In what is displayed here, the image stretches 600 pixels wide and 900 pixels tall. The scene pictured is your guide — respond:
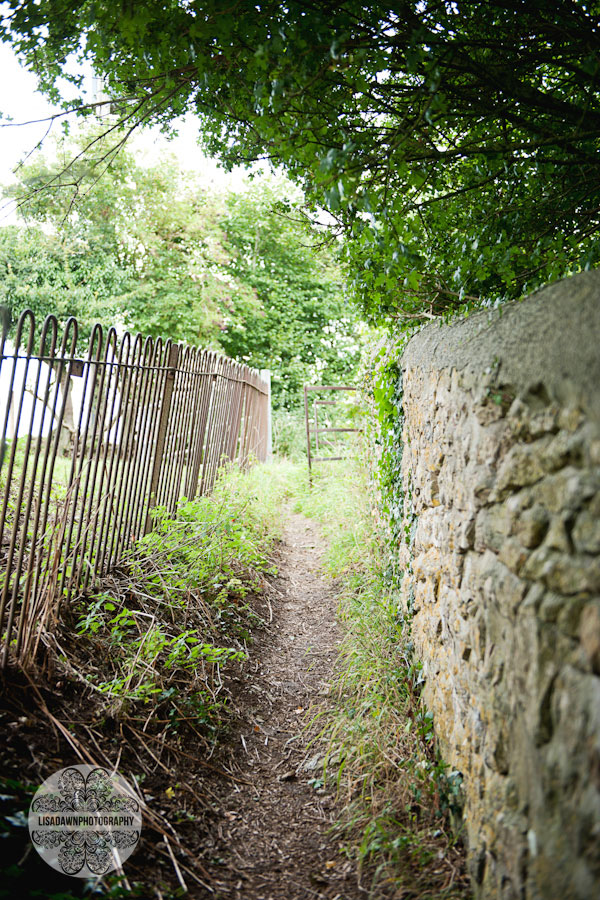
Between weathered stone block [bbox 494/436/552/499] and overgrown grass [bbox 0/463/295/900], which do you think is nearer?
weathered stone block [bbox 494/436/552/499]

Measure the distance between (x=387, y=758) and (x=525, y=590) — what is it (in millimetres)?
1679

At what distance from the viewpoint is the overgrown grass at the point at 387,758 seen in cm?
235

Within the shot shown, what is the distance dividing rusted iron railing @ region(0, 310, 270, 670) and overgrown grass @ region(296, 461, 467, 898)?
1788 millimetres

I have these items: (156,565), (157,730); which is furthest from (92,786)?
(156,565)

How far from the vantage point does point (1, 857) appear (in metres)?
2.03

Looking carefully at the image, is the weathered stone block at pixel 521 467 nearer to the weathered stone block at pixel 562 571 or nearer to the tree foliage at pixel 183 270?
the weathered stone block at pixel 562 571

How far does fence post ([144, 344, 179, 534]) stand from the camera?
492cm

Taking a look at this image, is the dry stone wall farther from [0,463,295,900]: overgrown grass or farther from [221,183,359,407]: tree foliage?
[221,183,359,407]: tree foliage

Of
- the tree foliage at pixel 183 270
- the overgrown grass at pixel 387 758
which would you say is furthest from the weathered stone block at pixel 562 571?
the tree foliage at pixel 183 270

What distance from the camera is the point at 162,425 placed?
4.98m
